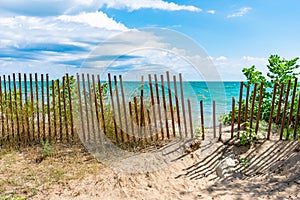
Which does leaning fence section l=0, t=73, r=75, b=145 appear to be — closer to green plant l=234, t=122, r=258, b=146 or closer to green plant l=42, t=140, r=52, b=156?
green plant l=42, t=140, r=52, b=156

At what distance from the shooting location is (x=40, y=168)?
17.0ft

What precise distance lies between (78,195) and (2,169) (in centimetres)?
191

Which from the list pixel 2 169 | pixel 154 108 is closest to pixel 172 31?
pixel 154 108

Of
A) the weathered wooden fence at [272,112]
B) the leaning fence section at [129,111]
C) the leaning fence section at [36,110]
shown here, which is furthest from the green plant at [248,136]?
the leaning fence section at [36,110]

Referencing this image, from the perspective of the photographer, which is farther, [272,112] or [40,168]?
[272,112]

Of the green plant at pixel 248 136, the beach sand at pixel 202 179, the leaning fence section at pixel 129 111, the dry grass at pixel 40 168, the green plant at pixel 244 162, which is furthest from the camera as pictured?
the leaning fence section at pixel 129 111

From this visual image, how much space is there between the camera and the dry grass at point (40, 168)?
4514 mm

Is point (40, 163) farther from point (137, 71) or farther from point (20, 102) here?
point (137, 71)

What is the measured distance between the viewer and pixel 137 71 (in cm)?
611

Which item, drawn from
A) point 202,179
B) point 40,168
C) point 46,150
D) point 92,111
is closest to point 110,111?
point 92,111

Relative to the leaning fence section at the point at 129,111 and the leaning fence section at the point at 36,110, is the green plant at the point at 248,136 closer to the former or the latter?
the leaning fence section at the point at 129,111

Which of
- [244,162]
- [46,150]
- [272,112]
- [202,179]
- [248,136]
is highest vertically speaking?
[272,112]

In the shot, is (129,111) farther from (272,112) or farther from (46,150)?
(272,112)

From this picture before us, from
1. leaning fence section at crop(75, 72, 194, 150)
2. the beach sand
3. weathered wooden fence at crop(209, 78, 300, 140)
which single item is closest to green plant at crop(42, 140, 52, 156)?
the beach sand
